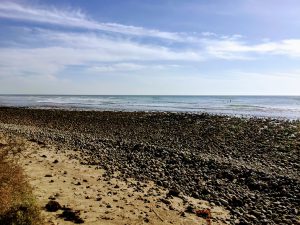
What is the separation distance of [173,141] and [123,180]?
32.0 ft

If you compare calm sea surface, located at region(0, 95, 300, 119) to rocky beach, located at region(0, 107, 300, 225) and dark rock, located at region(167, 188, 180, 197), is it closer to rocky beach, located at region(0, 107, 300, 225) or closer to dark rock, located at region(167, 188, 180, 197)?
rocky beach, located at region(0, 107, 300, 225)

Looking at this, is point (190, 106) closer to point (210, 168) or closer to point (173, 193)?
point (210, 168)

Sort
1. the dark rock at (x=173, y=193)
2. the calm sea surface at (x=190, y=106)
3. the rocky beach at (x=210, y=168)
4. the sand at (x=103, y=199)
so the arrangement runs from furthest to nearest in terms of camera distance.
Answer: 1. the calm sea surface at (x=190, y=106)
2. the dark rock at (x=173, y=193)
3. the rocky beach at (x=210, y=168)
4. the sand at (x=103, y=199)

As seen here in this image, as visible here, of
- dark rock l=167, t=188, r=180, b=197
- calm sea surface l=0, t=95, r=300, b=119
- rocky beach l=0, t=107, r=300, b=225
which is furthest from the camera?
calm sea surface l=0, t=95, r=300, b=119

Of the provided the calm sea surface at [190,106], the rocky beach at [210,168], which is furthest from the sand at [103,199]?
the calm sea surface at [190,106]

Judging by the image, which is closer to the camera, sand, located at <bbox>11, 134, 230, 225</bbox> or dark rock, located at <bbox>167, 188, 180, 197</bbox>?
sand, located at <bbox>11, 134, 230, 225</bbox>

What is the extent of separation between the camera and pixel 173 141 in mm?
21188

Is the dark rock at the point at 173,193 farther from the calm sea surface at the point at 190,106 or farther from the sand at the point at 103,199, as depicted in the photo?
the calm sea surface at the point at 190,106

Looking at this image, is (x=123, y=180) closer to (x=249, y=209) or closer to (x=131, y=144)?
(x=249, y=209)


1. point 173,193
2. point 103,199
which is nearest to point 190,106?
point 173,193

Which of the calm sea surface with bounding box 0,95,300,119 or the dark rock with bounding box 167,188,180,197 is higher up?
the calm sea surface with bounding box 0,95,300,119

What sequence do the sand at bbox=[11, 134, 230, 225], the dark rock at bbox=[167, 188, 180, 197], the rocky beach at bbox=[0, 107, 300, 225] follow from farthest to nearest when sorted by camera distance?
1. the dark rock at bbox=[167, 188, 180, 197]
2. the rocky beach at bbox=[0, 107, 300, 225]
3. the sand at bbox=[11, 134, 230, 225]

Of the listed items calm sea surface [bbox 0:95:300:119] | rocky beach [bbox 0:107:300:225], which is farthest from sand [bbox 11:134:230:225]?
calm sea surface [bbox 0:95:300:119]

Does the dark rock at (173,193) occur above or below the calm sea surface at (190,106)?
below
